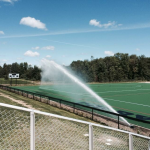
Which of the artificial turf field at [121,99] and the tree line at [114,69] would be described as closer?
the artificial turf field at [121,99]

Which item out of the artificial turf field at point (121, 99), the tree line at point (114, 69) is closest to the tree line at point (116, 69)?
the tree line at point (114, 69)

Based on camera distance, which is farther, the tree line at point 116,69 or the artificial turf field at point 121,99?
the tree line at point 116,69

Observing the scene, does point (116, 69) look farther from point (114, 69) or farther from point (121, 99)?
point (121, 99)

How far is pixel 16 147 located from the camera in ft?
22.0

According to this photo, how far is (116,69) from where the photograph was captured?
4220 inches

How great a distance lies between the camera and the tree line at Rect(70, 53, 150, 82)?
9419 cm

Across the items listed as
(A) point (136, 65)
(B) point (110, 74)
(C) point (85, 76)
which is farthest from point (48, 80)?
(A) point (136, 65)

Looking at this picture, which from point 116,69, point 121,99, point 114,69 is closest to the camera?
point 121,99

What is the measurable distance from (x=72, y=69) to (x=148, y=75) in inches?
1604

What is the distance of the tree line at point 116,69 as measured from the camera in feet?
309

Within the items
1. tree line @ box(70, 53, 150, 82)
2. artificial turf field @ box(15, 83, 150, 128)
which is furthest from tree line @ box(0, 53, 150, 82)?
artificial turf field @ box(15, 83, 150, 128)

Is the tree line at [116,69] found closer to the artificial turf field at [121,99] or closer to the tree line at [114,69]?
the tree line at [114,69]

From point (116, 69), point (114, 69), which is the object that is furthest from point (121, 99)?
point (116, 69)

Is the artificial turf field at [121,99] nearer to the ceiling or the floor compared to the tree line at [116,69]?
nearer to the floor
